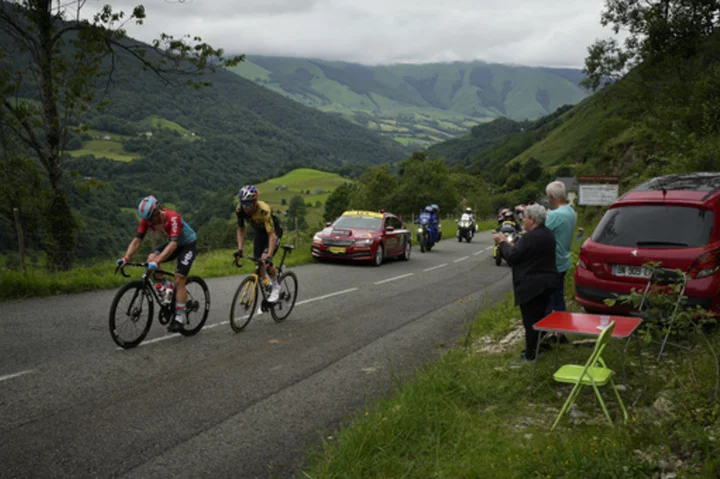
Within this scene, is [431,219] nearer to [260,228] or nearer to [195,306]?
[260,228]

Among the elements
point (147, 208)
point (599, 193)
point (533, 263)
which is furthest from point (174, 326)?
point (599, 193)

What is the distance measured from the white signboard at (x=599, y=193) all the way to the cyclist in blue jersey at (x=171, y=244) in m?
13.5

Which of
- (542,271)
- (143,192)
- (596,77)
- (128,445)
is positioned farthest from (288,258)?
(143,192)

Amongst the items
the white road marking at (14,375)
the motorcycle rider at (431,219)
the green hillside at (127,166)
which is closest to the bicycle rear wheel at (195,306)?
the white road marking at (14,375)

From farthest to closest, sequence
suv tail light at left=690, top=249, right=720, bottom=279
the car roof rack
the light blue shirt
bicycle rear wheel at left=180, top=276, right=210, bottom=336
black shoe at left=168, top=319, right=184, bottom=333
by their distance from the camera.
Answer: bicycle rear wheel at left=180, top=276, right=210, bottom=336 < black shoe at left=168, top=319, right=184, bottom=333 < the car roof rack < the light blue shirt < suv tail light at left=690, top=249, right=720, bottom=279

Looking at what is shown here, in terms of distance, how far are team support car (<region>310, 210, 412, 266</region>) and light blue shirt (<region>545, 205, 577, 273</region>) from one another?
11.6 metres

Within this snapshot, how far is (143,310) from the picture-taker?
291 inches

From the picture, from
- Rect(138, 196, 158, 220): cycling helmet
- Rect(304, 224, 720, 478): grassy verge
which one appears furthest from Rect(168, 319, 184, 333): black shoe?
Rect(304, 224, 720, 478): grassy verge

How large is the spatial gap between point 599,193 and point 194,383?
1501cm

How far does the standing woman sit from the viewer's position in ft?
20.3

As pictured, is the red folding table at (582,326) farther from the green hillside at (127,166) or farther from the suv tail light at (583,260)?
the green hillside at (127,166)

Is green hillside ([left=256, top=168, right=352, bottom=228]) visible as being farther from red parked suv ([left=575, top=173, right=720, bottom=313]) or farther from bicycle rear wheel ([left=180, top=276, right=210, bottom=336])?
red parked suv ([left=575, top=173, right=720, bottom=313])

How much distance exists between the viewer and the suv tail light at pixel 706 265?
6.72 meters

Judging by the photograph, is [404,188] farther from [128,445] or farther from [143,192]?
[128,445]
